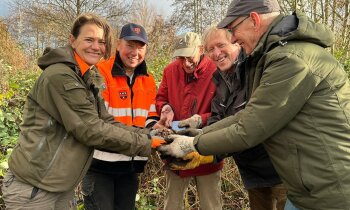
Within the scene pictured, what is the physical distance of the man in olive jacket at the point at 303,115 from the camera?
1.87 metres

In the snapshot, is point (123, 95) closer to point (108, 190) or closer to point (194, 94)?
point (194, 94)

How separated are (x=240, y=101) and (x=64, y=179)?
1.45m

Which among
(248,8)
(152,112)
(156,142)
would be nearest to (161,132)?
(156,142)

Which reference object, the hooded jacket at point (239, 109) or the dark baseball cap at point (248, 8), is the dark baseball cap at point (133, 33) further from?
the dark baseball cap at point (248, 8)

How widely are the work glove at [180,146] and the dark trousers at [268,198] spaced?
86 centimetres

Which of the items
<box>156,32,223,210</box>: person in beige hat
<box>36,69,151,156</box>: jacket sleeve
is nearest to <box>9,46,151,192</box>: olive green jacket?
<box>36,69,151,156</box>: jacket sleeve

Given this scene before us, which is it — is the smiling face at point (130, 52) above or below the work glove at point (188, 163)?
above

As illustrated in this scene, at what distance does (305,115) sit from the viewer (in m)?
1.91

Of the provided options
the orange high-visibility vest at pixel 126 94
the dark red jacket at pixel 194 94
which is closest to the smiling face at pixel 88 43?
the orange high-visibility vest at pixel 126 94

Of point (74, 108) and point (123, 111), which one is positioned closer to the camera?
point (74, 108)

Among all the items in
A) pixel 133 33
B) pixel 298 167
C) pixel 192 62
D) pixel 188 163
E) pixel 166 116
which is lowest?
pixel 188 163

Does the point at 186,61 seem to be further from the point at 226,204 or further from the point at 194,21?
the point at 194,21

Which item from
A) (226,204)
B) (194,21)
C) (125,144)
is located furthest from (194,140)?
(194,21)

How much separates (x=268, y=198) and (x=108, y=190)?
4.45 ft
